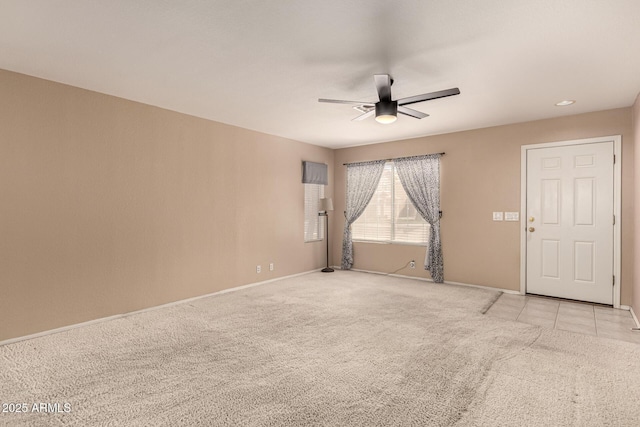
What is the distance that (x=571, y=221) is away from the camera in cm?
462

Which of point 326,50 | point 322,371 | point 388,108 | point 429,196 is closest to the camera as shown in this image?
point 322,371

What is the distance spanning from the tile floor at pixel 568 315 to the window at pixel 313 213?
343 cm

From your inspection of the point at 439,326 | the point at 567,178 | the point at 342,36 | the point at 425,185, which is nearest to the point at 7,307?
the point at 342,36

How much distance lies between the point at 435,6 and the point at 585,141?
12.2ft

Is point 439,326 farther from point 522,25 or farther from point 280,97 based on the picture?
point 280,97

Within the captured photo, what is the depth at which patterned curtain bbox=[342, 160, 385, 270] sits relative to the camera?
21.4 ft

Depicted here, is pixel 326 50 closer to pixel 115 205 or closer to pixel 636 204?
pixel 115 205

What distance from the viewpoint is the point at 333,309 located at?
4199 millimetres

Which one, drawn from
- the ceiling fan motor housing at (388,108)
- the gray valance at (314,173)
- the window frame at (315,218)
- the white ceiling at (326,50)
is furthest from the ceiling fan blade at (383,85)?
the window frame at (315,218)

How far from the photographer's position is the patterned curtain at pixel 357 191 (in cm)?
651

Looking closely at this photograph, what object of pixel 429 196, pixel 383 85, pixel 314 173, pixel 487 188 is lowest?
pixel 429 196

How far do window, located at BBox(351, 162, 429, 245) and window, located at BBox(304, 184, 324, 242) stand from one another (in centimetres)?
80

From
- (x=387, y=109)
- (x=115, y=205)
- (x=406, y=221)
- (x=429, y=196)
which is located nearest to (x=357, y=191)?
(x=406, y=221)

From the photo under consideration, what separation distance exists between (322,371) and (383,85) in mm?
2510
